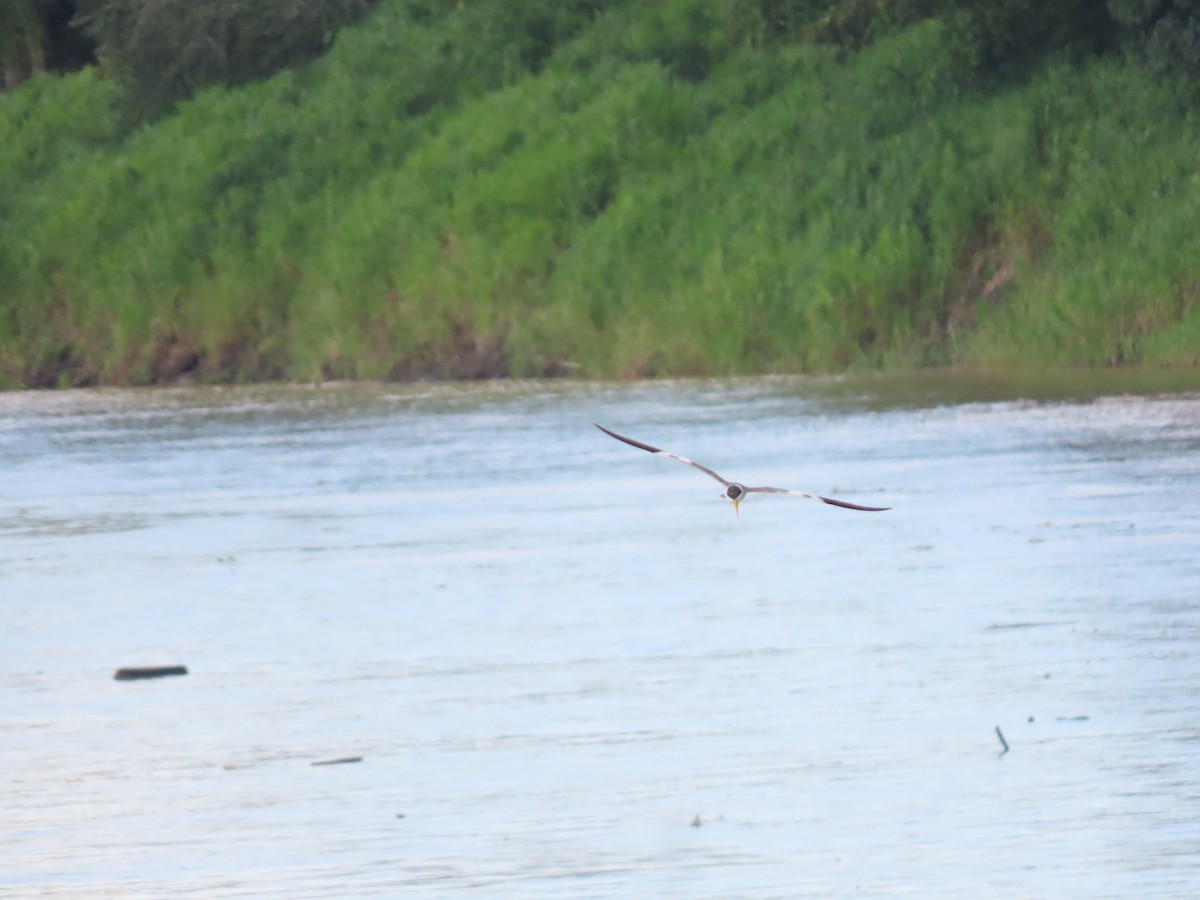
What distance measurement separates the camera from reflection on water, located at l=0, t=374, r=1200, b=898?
6.40 metres

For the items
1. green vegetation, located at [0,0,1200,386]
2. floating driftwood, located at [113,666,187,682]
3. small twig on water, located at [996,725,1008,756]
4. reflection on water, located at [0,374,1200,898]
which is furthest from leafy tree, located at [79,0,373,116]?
small twig on water, located at [996,725,1008,756]

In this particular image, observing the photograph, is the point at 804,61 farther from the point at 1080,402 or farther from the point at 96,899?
the point at 96,899

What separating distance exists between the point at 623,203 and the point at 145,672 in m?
15.3

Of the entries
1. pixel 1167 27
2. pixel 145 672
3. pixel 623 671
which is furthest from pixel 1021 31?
pixel 145 672

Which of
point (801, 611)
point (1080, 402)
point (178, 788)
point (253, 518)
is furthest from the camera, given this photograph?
point (1080, 402)

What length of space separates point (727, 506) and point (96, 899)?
299 inches

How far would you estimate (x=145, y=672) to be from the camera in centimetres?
907

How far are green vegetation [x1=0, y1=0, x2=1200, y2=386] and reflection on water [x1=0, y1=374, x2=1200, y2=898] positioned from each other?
5504 millimetres

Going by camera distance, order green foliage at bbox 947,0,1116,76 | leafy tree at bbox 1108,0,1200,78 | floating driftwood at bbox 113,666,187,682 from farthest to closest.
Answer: green foliage at bbox 947,0,1116,76
leafy tree at bbox 1108,0,1200,78
floating driftwood at bbox 113,666,187,682

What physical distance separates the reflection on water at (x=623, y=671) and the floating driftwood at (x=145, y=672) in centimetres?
6

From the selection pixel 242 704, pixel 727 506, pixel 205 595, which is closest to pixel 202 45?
pixel 727 506

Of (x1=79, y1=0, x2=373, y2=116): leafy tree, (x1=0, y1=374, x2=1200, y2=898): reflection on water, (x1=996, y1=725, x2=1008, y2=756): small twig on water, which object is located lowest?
(x1=996, y1=725, x2=1008, y2=756): small twig on water

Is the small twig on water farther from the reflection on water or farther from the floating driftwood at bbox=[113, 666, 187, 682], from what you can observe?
the floating driftwood at bbox=[113, 666, 187, 682]

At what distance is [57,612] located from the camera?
10.6 metres
